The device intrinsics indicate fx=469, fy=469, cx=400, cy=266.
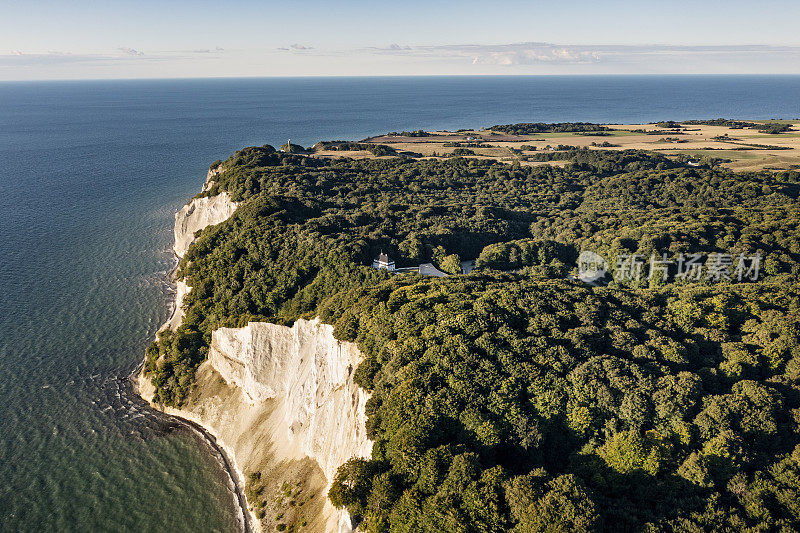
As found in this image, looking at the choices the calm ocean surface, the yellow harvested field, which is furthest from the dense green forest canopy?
the yellow harvested field

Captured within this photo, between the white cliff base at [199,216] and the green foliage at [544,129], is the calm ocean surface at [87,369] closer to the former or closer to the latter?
the white cliff base at [199,216]

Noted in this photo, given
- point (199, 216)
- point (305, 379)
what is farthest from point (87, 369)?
point (199, 216)

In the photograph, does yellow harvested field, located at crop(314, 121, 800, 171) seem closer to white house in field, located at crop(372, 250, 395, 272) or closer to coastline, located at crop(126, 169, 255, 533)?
white house in field, located at crop(372, 250, 395, 272)

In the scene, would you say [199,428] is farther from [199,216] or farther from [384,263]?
[199,216]

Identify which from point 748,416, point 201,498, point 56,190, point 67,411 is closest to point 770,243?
point 748,416

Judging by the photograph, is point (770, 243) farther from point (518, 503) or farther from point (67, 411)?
point (67, 411)

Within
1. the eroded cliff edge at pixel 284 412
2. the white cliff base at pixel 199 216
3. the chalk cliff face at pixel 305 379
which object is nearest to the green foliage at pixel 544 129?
the white cliff base at pixel 199 216
